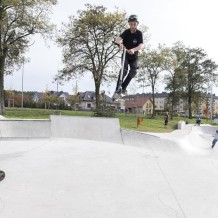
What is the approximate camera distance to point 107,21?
3512 cm

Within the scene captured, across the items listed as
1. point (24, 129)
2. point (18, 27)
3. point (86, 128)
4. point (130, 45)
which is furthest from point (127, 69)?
point (18, 27)

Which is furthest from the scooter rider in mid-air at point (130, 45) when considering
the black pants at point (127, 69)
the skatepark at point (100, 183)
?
the skatepark at point (100, 183)

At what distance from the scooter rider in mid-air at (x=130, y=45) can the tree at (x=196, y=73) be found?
56.6m

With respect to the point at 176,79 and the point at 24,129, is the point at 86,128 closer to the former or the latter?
the point at 24,129

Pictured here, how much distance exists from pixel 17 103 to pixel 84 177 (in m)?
91.6

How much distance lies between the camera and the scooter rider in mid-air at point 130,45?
7.12 meters

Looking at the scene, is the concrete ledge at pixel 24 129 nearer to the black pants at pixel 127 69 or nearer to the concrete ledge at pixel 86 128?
the concrete ledge at pixel 86 128

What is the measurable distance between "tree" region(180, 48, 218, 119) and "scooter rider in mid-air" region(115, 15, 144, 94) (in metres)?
56.6

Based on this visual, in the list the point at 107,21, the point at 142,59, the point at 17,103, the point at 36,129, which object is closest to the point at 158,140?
the point at 36,129

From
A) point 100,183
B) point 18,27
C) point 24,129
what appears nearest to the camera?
point 100,183

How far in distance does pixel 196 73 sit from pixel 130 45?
5879 centimetres

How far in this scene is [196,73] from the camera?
6344 centimetres

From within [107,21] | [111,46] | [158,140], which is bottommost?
[158,140]

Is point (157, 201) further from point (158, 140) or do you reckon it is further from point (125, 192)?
point (158, 140)
